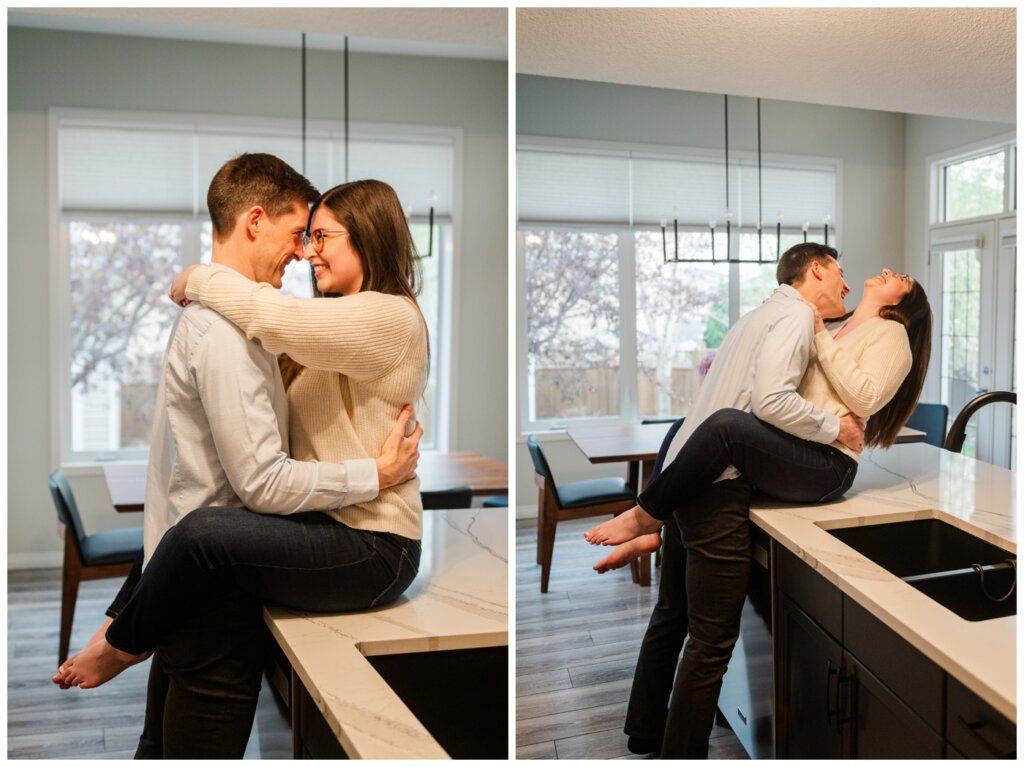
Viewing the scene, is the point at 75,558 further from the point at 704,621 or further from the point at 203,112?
the point at 203,112

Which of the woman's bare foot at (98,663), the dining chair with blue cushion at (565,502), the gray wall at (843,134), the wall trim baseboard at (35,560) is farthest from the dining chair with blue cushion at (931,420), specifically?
the wall trim baseboard at (35,560)

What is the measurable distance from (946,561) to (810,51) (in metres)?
1.14

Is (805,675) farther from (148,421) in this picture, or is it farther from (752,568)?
(148,421)

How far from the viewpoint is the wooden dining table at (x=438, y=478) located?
314 cm

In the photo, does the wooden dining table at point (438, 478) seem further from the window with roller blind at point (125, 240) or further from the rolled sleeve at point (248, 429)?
the rolled sleeve at point (248, 429)

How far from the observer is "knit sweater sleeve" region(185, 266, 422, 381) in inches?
53.2

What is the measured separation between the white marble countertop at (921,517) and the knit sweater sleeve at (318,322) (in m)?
0.91

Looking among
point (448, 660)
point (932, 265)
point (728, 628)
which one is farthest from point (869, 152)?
point (448, 660)

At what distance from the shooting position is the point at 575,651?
6.10ft

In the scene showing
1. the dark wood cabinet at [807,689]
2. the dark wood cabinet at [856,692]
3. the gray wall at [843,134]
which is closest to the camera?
the dark wood cabinet at [856,692]

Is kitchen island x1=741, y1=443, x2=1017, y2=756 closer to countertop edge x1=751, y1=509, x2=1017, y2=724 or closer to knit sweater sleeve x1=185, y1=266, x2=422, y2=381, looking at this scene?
countertop edge x1=751, y1=509, x2=1017, y2=724

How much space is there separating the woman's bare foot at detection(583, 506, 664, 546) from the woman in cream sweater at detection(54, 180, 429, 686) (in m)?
0.54

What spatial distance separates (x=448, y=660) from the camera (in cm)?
143

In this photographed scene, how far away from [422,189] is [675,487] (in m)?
3.38
